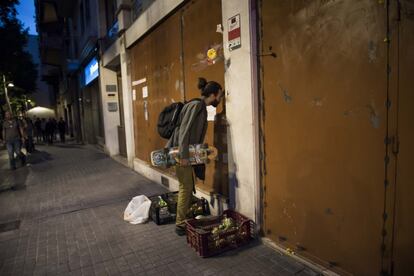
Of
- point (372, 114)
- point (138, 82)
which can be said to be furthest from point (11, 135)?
point (372, 114)

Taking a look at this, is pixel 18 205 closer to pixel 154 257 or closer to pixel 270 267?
pixel 154 257

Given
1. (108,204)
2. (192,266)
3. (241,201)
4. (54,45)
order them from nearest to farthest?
1. (192,266)
2. (241,201)
3. (108,204)
4. (54,45)

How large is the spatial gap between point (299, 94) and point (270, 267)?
6.08ft

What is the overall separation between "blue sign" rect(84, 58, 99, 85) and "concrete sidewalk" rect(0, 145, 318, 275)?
23.8 feet

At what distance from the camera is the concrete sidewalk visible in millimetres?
3271

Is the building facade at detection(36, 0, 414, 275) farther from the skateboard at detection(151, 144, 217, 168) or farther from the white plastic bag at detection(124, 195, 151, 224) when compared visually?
the white plastic bag at detection(124, 195, 151, 224)

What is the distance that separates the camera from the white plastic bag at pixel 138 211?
4.61 m

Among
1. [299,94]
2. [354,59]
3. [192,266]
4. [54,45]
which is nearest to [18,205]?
[192,266]

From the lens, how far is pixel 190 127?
3734 mm

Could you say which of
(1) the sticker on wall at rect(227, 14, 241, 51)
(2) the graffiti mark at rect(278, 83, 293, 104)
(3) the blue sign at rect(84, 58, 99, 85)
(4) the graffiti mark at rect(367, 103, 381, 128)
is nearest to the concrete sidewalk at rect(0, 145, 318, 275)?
Answer: (4) the graffiti mark at rect(367, 103, 381, 128)

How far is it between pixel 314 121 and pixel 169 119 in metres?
1.91

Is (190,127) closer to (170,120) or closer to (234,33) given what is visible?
(170,120)

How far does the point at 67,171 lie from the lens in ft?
30.6

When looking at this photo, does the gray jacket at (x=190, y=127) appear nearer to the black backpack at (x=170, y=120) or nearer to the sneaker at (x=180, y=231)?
the black backpack at (x=170, y=120)
